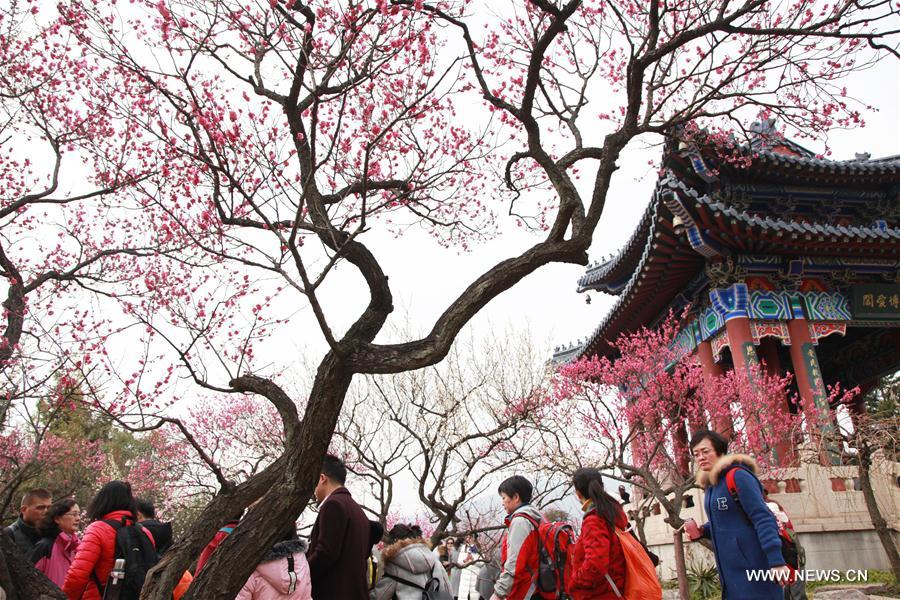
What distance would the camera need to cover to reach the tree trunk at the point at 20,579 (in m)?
2.95

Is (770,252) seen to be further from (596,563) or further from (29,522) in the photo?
(29,522)

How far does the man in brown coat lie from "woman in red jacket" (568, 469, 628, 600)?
1.16m

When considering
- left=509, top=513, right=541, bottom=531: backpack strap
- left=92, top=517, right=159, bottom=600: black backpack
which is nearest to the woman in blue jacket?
left=509, top=513, right=541, bottom=531: backpack strap

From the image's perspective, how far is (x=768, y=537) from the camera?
2.89 metres

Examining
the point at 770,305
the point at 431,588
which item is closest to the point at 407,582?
the point at 431,588

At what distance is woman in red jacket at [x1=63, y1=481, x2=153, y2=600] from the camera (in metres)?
3.41

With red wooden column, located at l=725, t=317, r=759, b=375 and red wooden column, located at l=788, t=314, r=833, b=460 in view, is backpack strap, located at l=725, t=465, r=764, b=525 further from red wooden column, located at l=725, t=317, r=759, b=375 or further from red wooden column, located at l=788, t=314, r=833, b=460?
red wooden column, located at l=725, t=317, r=759, b=375

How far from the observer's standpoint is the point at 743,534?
3035 millimetres

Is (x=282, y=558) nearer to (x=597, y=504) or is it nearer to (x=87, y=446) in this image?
(x=597, y=504)

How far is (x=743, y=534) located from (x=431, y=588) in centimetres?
217

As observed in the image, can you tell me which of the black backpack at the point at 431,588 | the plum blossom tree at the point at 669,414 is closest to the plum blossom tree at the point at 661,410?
the plum blossom tree at the point at 669,414

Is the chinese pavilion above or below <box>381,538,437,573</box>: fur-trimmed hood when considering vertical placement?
above

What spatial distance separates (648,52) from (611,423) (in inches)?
293

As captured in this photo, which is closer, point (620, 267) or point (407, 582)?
point (407, 582)
